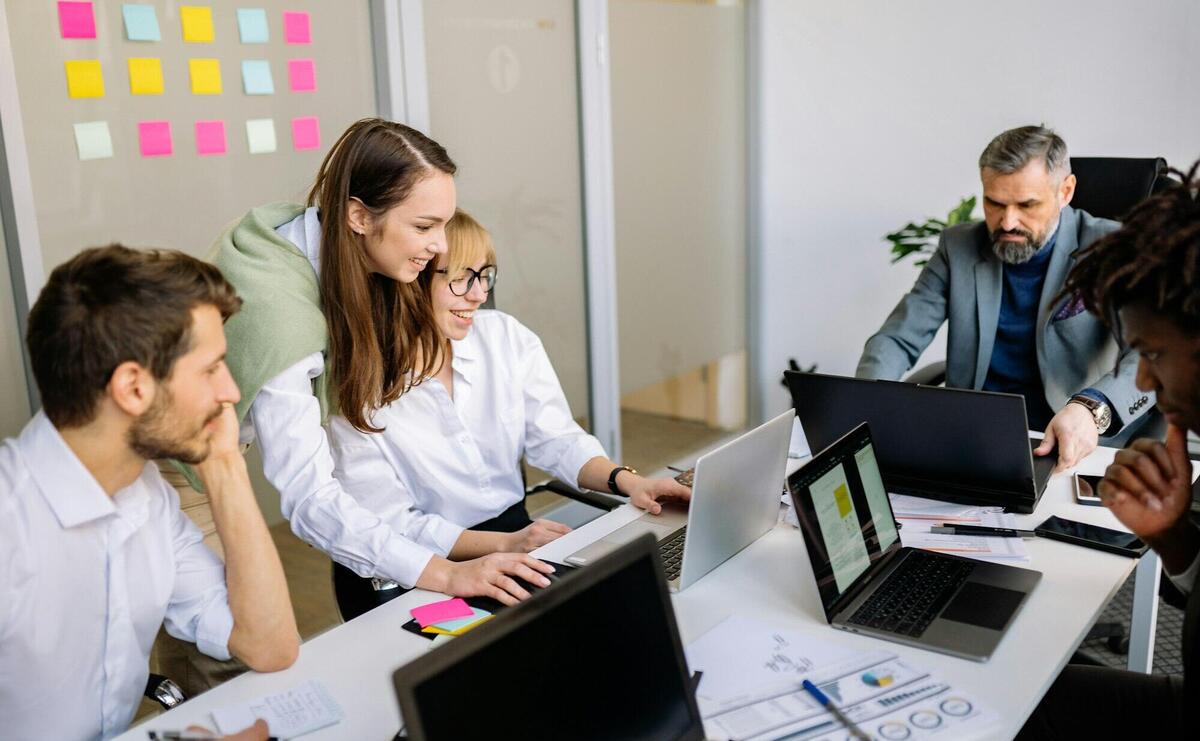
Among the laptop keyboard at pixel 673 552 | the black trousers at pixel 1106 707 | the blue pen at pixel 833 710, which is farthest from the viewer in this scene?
the laptop keyboard at pixel 673 552

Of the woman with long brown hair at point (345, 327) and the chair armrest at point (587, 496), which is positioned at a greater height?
the woman with long brown hair at point (345, 327)

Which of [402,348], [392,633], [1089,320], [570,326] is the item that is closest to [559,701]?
[392,633]

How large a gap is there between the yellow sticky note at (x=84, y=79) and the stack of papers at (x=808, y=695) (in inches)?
72.2

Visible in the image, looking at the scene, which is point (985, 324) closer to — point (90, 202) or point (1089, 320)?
point (1089, 320)

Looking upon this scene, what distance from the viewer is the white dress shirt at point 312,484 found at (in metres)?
1.90

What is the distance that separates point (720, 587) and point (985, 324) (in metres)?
1.33

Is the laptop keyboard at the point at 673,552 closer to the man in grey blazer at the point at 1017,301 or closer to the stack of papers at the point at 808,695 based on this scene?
the stack of papers at the point at 808,695

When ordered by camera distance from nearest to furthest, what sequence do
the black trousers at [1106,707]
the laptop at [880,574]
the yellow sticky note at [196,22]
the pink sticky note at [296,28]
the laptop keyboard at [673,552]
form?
the laptop at [880,574], the black trousers at [1106,707], the laptop keyboard at [673,552], the yellow sticky note at [196,22], the pink sticky note at [296,28]

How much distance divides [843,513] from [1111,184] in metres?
1.68

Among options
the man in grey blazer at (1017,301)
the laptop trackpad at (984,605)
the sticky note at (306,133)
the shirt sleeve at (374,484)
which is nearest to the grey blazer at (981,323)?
the man in grey blazer at (1017,301)

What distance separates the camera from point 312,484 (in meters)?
1.93

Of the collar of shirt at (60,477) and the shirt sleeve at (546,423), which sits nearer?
the collar of shirt at (60,477)

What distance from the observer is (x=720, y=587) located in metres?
1.82

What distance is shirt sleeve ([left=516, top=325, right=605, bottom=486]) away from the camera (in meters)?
2.41
